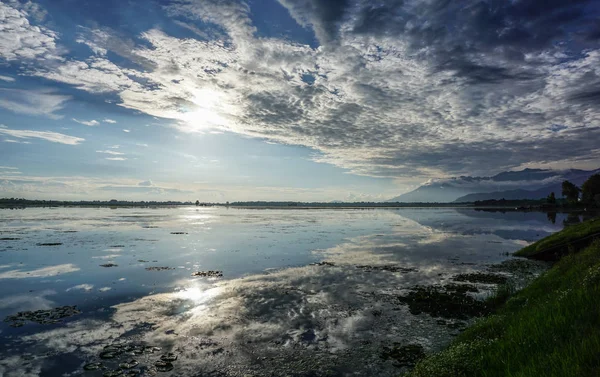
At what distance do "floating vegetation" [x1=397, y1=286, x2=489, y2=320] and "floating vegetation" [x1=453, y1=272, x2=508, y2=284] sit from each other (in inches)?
195

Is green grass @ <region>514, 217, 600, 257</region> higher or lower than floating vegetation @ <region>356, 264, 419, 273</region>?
higher

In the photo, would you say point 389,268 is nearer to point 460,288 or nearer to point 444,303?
point 460,288

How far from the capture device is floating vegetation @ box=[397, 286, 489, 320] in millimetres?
20562

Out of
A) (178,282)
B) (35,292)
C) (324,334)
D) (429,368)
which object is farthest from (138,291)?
(429,368)

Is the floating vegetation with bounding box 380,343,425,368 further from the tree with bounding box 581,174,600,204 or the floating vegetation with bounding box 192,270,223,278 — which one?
the tree with bounding box 581,174,600,204

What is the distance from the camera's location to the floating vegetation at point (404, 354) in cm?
1436

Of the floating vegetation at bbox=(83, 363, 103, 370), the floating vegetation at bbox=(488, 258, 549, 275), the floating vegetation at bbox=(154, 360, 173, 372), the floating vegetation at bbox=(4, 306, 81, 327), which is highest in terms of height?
the floating vegetation at bbox=(488, 258, 549, 275)

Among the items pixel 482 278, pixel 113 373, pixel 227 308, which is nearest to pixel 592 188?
pixel 482 278

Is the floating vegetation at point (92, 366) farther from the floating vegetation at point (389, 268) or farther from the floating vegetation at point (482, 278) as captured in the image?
the floating vegetation at point (482, 278)

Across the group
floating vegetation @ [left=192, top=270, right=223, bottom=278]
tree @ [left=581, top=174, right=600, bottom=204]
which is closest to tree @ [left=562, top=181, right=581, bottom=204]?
tree @ [left=581, top=174, right=600, bottom=204]

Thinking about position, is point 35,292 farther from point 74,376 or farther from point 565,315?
point 565,315

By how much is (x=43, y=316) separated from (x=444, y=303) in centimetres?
2623

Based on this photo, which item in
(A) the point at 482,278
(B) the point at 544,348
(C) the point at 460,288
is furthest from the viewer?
(A) the point at 482,278

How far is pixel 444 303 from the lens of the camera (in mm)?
22094
